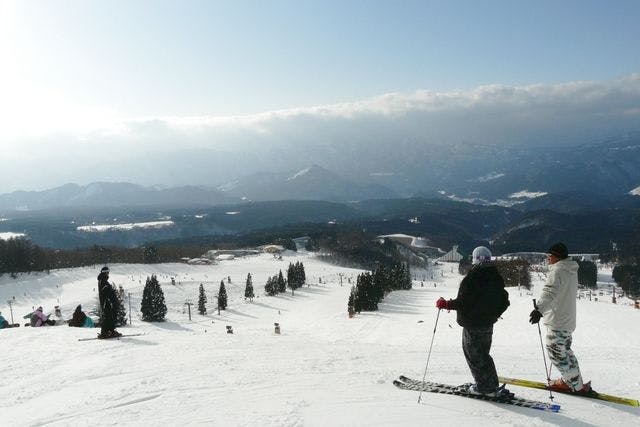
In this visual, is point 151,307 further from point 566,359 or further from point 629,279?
point 629,279

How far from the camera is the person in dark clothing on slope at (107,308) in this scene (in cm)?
1422

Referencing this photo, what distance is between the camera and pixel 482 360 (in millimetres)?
7516

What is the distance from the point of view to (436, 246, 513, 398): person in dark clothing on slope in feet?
24.0

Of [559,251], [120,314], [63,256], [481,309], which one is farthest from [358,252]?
[481,309]

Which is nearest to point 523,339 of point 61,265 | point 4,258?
point 4,258

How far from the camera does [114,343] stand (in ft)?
43.0

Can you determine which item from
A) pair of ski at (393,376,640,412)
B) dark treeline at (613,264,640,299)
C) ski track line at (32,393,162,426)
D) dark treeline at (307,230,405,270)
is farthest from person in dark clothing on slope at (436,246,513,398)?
dark treeline at (307,230,405,270)

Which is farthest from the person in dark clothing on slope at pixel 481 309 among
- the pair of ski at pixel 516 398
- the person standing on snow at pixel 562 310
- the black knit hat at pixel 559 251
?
the black knit hat at pixel 559 251

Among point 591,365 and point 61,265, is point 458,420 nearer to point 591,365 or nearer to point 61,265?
point 591,365

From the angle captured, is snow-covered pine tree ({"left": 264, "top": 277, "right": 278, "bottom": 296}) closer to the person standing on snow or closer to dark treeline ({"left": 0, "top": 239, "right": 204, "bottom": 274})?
dark treeline ({"left": 0, "top": 239, "right": 204, "bottom": 274})

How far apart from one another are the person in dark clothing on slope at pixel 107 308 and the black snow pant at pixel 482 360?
11.3m

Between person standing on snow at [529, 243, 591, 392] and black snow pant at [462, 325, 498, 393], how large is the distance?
1.12m

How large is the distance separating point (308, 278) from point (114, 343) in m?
106

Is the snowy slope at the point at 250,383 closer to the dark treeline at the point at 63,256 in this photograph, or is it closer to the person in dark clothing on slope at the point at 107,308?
the person in dark clothing on slope at the point at 107,308
